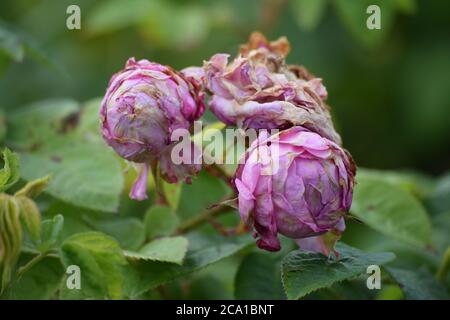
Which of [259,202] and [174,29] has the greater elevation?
[174,29]

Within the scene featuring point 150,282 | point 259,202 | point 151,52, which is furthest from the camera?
point 151,52

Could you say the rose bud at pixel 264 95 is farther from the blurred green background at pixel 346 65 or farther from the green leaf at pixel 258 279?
the blurred green background at pixel 346 65

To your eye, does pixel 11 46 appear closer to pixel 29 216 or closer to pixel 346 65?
pixel 29 216

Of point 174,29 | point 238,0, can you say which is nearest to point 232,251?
point 174,29

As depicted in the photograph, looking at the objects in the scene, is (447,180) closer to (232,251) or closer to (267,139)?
(232,251)

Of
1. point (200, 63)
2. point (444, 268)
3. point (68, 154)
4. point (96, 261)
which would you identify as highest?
point (200, 63)

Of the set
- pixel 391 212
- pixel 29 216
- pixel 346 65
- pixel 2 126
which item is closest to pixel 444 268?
pixel 391 212

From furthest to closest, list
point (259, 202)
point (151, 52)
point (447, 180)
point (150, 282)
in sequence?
point (151, 52)
point (447, 180)
point (150, 282)
point (259, 202)
